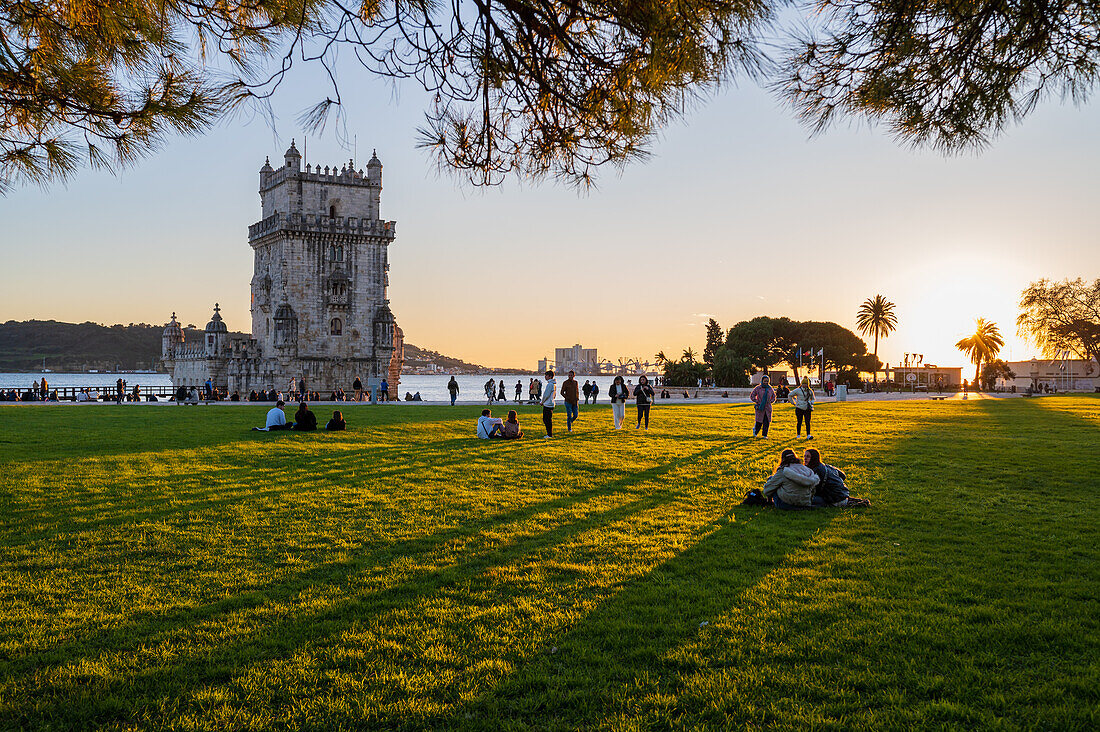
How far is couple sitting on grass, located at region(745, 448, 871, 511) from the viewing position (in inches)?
367

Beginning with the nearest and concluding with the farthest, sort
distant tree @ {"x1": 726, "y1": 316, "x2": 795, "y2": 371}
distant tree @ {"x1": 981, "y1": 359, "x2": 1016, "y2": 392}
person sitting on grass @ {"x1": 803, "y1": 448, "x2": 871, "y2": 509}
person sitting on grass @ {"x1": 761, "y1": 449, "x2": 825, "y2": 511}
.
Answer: person sitting on grass @ {"x1": 761, "y1": 449, "x2": 825, "y2": 511} < person sitting on grass @ {"x1": 803, "y1": 448, "x2": 871, "y2": 509} < distant tree @ {"x1": 726, "y1": 316, "x2": 795, "y2": 371} < distant tree @ {"x1": 981, "y1": 359, "x2": 1016, "y2": 392}

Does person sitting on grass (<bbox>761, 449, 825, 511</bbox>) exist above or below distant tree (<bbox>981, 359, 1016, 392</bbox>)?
below

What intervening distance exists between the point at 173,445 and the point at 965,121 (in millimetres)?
16568

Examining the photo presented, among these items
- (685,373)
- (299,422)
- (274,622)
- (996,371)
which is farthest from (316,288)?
(996,371)

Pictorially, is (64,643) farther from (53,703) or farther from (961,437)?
(961,437)

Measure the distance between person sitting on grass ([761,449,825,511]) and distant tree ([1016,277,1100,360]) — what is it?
64.6 m

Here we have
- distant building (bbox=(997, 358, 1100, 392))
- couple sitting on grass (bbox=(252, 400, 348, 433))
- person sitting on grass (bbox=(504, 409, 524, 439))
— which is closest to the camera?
person sitting on grass (bbox=(504, 409, 524, 439))

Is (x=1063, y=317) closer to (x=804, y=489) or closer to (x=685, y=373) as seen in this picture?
(x=685, y=373)

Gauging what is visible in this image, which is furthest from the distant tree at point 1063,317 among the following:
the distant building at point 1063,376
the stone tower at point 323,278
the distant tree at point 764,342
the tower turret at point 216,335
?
the tower turret at point 216,335

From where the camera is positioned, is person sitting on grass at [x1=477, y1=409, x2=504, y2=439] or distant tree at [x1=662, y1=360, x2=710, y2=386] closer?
person sitting on grass at [x1=477, y1=409, x2=504, y2=439]

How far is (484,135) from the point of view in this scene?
23.1 feet

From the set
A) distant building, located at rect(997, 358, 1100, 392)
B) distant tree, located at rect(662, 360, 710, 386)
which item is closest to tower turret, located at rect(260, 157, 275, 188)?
distant tree, located at rect(662, 360, 710, 386)

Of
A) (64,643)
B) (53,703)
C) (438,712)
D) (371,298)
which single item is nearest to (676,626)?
(438,712)

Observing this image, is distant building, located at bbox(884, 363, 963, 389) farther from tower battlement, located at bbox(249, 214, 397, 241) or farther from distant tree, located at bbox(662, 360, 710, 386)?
tower battlement, located at bbox(249, 214, 397, 241)
